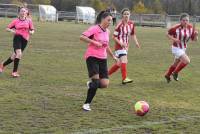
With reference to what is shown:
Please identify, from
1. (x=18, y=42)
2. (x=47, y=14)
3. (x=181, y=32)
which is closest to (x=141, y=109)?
(x=181, y=32)

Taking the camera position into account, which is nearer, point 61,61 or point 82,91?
point 82,91

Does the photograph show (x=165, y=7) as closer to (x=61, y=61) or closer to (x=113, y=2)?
(x=113, y=2)

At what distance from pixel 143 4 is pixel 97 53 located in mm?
78927

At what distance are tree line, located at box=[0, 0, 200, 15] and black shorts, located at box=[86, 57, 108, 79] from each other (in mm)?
71007

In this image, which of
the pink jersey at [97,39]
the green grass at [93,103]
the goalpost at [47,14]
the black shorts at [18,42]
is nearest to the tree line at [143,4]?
the goalpost at [47,14]

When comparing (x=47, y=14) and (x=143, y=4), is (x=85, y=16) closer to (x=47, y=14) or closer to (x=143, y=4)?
(x=47, y=14)

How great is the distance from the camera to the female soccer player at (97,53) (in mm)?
8766

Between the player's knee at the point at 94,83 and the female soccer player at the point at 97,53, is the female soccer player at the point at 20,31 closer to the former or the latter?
the female soccer player at the point at 97,53

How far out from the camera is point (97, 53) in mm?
8953

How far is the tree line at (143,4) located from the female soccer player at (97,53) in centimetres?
7098

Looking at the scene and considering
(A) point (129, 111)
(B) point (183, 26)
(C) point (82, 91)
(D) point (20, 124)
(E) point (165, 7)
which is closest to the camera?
(D) point (20, 124)

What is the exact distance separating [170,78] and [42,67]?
4.16 m

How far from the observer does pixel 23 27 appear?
12766mm

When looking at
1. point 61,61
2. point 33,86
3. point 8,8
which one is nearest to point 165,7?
point 8,8
